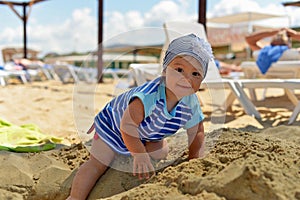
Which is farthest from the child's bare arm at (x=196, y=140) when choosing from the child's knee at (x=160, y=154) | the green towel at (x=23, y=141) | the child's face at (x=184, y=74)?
the green towel at (x=23, y=141)

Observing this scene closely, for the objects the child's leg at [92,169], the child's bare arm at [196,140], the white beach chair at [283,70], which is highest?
the child's bare arm at [196,140]

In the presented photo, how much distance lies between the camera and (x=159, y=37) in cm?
207

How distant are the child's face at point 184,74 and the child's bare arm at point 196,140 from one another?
10.8 inches

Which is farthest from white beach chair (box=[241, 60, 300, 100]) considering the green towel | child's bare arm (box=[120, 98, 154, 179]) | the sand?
child's bare arm (box=[120, 98, 154, 179])

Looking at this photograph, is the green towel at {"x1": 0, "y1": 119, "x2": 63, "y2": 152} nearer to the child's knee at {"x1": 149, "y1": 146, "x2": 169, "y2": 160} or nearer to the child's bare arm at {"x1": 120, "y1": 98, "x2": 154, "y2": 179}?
the child's knee at {"x1": 149, "y1": 146, "x2": 169, "y2": 160}

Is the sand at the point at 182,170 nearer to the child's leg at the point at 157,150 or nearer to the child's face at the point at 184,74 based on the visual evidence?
the child's leg at the point at 157,150

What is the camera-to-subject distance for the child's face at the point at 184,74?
166 centimetres

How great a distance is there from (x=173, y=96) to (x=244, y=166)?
0.55 metres

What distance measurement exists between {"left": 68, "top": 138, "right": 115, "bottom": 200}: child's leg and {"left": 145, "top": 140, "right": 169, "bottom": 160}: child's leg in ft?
0.57

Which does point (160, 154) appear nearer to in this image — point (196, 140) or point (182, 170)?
point (196, 140)

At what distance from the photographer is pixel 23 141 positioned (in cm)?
→ 258

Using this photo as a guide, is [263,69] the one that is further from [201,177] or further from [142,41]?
[201,177]

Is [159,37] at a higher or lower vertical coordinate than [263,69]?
higher

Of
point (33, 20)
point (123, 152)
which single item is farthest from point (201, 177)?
point (33, 20)
